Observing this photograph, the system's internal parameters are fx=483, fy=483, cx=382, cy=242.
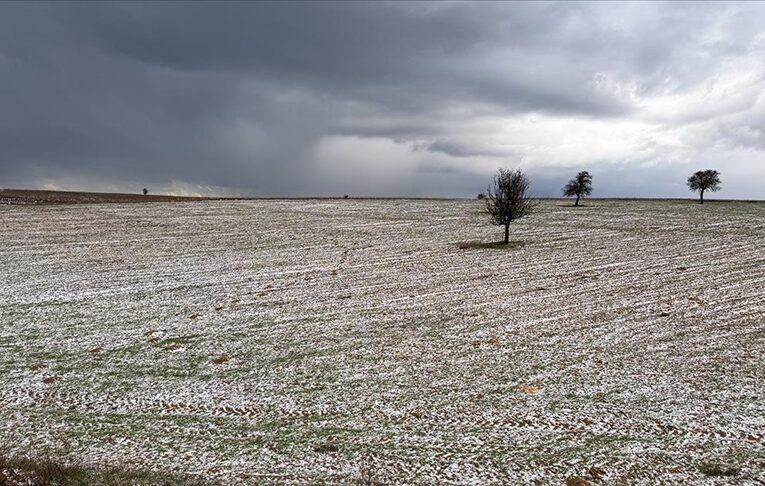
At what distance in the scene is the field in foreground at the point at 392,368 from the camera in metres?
8.09

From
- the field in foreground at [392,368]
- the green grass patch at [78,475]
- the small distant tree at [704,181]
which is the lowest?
the green grass patch at [78,475]

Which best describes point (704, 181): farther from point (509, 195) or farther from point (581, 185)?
point (509, 195)

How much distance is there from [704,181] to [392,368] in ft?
290

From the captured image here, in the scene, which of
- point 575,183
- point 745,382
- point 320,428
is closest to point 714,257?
point 745,382

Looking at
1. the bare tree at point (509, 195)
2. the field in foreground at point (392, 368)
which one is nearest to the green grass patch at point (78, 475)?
the field in foreground at point (392, 368)

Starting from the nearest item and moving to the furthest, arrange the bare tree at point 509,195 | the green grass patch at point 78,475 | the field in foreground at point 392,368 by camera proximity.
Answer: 1. the green grass patch at point 78,475
2. the field in foreground at point 392,368
3. the bare tree at point 509,195

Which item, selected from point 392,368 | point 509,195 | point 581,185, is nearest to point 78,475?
point 392,368

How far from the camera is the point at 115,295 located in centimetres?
2042

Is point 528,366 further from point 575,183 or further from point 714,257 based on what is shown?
point 575,183

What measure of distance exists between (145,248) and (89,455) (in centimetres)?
2814

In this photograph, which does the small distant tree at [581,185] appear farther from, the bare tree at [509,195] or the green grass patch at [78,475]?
the green grass patch at [78,475]

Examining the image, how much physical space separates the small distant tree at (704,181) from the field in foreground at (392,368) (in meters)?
63.8

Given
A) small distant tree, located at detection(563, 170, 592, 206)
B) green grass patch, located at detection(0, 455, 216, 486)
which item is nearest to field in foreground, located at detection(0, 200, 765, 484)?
green grass patch, located at detection(0, 455, 216, 486)

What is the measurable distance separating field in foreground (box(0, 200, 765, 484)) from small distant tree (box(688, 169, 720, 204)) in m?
63.8
